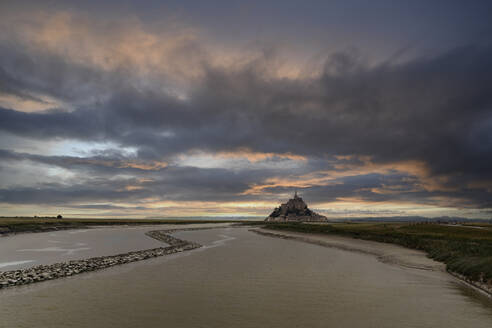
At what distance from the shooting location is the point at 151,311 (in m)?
14.9

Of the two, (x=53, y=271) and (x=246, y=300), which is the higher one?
(x=246, y=300)

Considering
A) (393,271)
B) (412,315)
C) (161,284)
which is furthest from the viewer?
(393,271)

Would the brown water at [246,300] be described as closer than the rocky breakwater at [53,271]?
Yes

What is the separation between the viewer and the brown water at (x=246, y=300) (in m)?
13.6

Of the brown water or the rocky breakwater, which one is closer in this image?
the brown water

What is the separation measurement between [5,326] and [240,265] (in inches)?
793

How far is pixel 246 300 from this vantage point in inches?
673

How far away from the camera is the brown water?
13.6 metres

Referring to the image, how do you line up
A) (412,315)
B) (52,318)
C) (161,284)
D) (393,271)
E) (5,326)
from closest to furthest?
(5,326), (52,318), (412,315), (161,284), (393,271)

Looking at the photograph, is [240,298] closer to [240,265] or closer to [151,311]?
[151,311]

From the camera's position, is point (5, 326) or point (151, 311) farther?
point (151, 311)

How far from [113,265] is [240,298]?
56.3 feet

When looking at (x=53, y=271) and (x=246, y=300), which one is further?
(x=53, y=271)

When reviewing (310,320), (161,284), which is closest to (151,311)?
(161,284)
